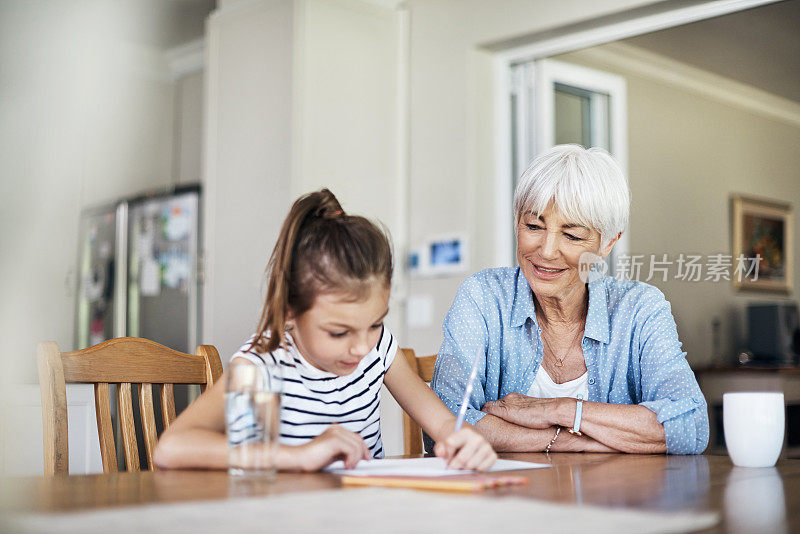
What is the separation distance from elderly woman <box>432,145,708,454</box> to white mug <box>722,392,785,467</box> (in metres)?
0.31

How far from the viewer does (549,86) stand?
3.49 m

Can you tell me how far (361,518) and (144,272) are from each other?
4.30m

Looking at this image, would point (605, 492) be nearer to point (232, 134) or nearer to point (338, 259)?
point (338, 259)

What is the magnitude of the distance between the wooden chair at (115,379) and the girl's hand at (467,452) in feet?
1.58

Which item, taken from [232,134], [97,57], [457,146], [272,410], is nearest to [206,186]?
[232,134]

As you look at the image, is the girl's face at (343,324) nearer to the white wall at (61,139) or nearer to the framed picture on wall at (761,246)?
the framed picture on wall at (761,246)

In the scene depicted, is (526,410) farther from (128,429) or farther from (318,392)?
(128,429)

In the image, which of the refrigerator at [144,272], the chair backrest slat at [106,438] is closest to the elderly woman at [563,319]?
the chair backrest slat at [106,438]

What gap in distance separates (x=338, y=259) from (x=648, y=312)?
2.47 feet

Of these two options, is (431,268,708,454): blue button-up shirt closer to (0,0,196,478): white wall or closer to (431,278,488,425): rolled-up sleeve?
(431,278,488,425): rolled-up sleeve

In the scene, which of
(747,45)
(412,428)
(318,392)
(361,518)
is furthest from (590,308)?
(747,45)

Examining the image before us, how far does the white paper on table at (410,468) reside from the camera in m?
1.01

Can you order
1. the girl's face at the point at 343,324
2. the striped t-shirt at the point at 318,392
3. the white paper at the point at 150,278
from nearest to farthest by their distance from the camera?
the girl's face at the point at 343,324 → the striped t-shirt at the point at 318,392 → the white paper at the point at 150,278

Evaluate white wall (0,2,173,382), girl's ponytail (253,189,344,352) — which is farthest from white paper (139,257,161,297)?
girl's ponytail (253,189,344,352)
